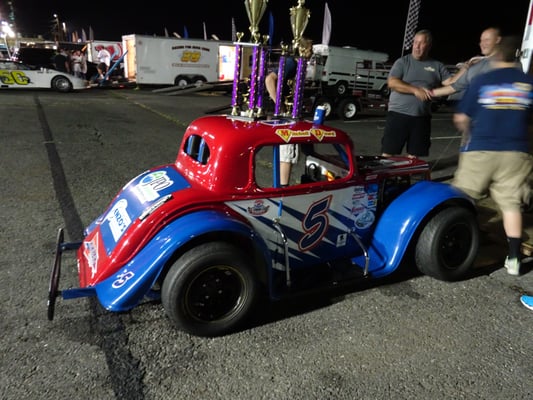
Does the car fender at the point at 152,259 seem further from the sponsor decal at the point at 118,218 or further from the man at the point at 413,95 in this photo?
the man at the point at 413,95

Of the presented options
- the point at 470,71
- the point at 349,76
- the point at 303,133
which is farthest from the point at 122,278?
the point at 349,76

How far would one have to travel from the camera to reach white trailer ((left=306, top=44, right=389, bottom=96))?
55.9 ft

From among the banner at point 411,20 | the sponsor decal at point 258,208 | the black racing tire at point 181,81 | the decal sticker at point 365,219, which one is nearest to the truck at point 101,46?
the black racing tire at point 181,81

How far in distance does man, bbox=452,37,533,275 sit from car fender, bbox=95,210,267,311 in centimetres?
222

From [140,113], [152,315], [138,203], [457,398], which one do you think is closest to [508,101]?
[457,398]

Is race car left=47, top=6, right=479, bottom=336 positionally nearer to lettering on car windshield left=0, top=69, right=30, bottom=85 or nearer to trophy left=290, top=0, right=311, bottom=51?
trophy left=290, top=0, right=311, bottom=51

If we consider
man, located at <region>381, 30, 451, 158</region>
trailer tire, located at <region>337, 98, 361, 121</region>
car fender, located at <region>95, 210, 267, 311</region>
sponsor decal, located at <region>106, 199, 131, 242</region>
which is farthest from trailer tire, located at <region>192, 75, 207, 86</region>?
car fender, located at <region>95, 210, 267, 311</region>

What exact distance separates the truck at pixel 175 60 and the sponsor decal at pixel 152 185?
2116cm

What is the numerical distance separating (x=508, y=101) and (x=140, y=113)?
471 inches

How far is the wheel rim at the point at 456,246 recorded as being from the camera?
3.52m

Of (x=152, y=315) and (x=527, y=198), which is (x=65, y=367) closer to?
(x=152, y=315)

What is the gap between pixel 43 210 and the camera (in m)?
4.92

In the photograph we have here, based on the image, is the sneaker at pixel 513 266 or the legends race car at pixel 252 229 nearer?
the legends race car at pixel 252 229

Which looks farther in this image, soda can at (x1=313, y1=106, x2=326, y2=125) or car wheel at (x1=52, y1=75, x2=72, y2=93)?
car wheel at (x1=52, y1=75, x2=72, y2=93)
